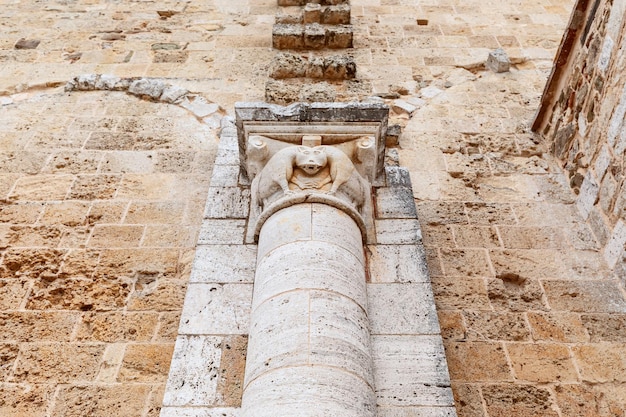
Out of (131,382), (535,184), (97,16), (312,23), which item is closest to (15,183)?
(131,382)

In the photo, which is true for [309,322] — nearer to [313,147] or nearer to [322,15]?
[313,147]

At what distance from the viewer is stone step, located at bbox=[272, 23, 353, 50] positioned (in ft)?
21.8

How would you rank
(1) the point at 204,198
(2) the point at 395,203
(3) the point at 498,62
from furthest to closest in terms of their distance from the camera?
(3) the point at 498,62 < (1) the point at 204,198 < (2) the point at 395,203

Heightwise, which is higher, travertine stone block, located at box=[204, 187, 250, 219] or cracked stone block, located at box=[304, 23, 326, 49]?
cracked stone block, located at box=[304, 23, 326, 49]

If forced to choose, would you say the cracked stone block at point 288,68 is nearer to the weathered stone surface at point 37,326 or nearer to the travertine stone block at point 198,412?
the weathered stone surface at point 37,326

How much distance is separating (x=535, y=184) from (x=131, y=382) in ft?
12.2

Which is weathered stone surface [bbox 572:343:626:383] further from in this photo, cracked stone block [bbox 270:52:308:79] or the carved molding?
cracked stone block [bbox 270:52:308:79]

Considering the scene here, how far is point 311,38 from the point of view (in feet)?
21.8

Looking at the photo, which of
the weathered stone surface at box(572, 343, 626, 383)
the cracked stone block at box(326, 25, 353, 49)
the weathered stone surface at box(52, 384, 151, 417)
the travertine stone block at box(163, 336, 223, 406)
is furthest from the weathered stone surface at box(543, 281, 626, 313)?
the cracked stone block at box(326, 25, 353, 49)

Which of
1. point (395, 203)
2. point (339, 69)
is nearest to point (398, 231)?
point (395, 203)

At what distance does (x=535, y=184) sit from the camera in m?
4.74

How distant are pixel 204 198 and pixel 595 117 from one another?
11.1 feet

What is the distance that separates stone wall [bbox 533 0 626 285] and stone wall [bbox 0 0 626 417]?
0.31 ft

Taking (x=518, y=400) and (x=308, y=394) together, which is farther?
(x=518, y=400)
